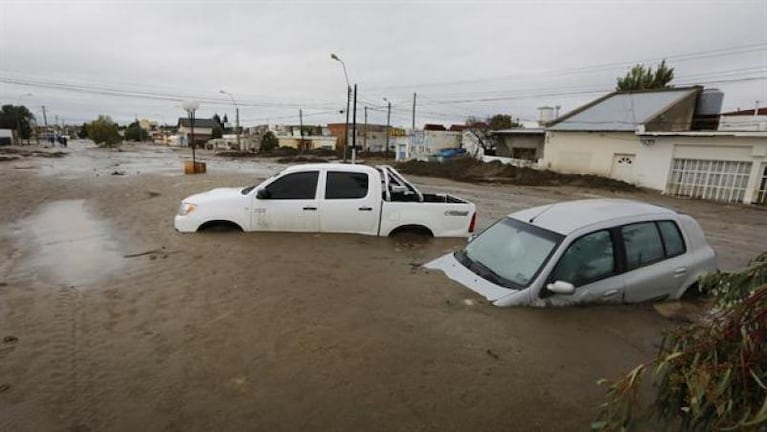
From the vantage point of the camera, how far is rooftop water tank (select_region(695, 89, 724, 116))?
1020 inches

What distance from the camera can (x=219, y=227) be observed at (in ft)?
24.7

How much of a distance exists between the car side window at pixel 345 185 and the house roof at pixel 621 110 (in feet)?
76.4

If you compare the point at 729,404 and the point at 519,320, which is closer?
the point at 729,404

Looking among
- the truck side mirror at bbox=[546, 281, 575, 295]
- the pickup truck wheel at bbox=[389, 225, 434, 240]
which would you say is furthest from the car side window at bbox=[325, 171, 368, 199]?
the truck side mirror at bbox=[546, 281, 575, 295]

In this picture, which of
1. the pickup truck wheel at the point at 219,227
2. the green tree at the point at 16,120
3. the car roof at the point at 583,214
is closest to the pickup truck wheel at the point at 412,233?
the car roof at the point at 583,214

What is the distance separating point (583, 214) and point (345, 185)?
4263mm

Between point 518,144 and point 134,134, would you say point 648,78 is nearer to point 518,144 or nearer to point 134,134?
point 518,144

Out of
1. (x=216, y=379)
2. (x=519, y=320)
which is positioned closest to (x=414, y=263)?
(x=519, y=320)

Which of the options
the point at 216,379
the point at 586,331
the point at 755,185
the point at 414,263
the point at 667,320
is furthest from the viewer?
the point at 755,185

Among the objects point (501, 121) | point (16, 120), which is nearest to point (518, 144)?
point (501, 121)

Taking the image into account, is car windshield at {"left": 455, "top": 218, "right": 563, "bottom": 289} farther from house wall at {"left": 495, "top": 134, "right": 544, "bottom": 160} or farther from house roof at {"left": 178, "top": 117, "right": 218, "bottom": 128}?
house roof at {"left": 178, "top": 117, "right": 218, "bottom": 128}

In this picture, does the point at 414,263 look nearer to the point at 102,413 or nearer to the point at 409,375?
the point at 409,375

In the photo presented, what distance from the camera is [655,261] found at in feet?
15.5

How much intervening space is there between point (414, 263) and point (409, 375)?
3.13 meters
